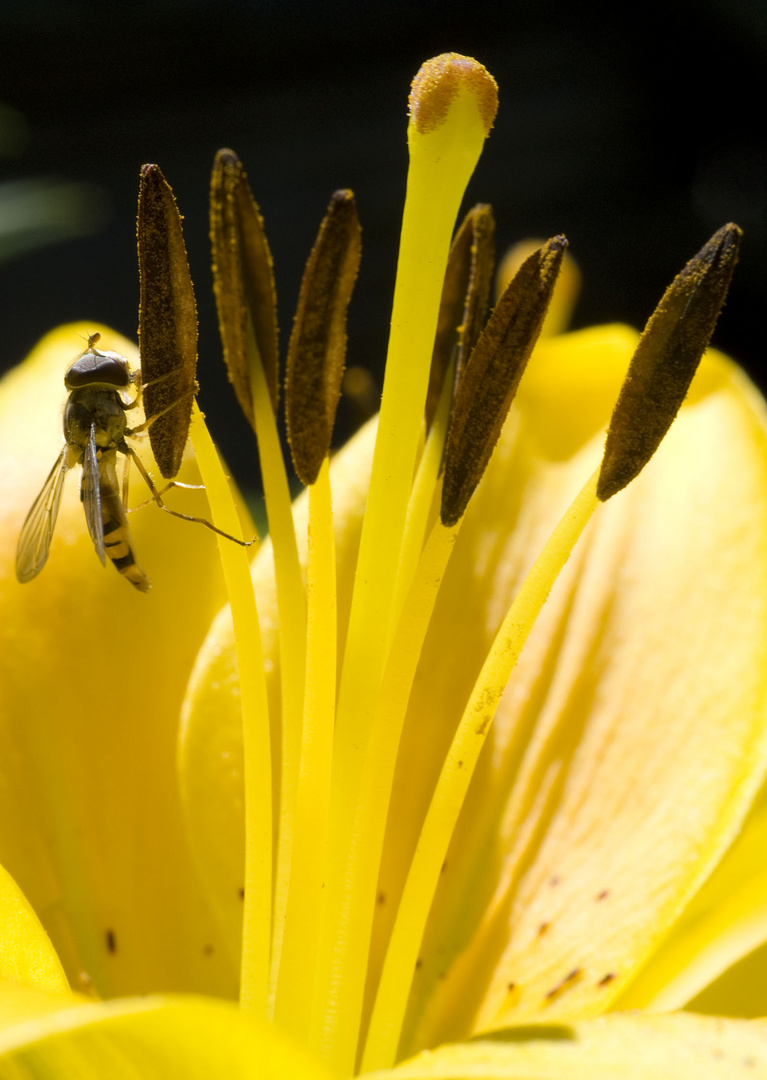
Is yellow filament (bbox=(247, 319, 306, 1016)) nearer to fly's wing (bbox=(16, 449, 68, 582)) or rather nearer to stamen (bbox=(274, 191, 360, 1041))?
stamen (bbox=(274, 191, 360, 1041))

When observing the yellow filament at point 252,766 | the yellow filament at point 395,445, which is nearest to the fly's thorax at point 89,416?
the yellow filament at point 252,766

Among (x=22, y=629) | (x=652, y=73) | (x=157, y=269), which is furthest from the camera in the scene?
(x=652, y=73)

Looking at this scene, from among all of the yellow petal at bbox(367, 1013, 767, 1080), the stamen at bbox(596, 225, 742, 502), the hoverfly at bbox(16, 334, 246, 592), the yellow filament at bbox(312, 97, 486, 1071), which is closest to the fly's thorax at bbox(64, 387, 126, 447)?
the hoverfly at bbox(16, 334, 246, 592)

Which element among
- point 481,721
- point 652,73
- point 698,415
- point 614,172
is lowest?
point 481,721

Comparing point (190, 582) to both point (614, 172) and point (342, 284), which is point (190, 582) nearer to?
point (342, 284)

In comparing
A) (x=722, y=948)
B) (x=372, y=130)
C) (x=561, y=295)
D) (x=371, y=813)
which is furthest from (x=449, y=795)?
(x=372, y=130)

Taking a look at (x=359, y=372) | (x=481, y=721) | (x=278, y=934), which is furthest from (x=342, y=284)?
(x=359, y=372)
